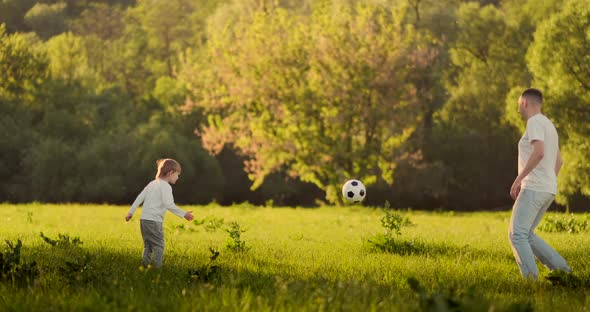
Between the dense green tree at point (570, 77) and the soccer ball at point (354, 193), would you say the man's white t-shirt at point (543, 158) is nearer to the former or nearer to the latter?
the soccer ball at point (354, 193)

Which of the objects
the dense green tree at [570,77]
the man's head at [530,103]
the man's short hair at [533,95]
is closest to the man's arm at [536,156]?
the man's head at [530,103]

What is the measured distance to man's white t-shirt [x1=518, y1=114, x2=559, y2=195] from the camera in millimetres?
8477

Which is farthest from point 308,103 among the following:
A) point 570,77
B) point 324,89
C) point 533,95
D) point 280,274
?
point 280,274

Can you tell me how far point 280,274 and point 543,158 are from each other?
139 inches

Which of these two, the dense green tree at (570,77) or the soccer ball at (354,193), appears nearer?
the soccer ball at (354,193)

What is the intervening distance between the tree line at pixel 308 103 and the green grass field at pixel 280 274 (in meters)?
17.8

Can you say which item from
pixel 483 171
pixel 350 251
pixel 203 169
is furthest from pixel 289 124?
pixel 350 251

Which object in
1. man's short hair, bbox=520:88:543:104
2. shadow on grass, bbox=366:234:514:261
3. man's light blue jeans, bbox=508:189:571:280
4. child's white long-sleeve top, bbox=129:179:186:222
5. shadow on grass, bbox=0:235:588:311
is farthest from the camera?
shadow on grass, bbox=366:234:514:261

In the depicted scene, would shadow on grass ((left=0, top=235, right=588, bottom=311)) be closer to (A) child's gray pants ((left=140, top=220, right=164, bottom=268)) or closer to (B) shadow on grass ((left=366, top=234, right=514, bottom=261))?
(A) child's gray pants ((left=140, top=220, right=164, bottom=268))

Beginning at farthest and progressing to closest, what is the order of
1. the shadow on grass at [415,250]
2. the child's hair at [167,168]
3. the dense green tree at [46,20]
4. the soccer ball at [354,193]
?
the dense green tree at [46,20]
the soccer ball at [354,193]
the shadow on grass at [415,250]
the child's hair at [167,168]

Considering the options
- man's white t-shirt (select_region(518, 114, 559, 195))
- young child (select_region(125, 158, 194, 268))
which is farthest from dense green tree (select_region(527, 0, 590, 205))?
young child (select_region(125, 158, 194, 268))

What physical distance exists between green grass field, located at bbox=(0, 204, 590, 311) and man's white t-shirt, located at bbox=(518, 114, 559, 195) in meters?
1.17

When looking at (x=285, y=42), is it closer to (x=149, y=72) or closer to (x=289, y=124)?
(x=289, y=124)

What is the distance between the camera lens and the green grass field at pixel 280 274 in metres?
5.79
